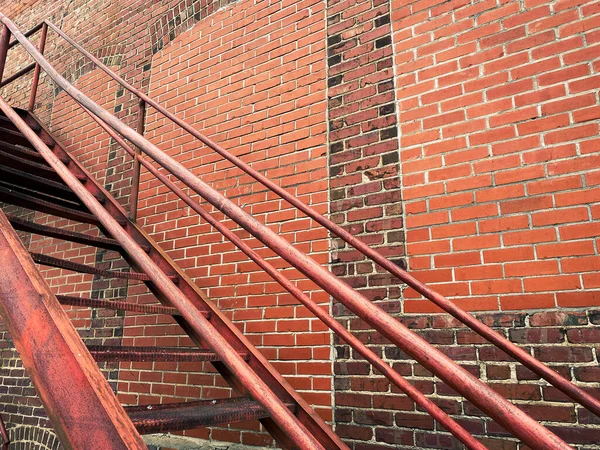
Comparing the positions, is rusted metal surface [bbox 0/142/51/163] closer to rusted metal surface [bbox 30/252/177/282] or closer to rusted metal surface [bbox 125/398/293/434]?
rusted metal surface [bbox 30/252/177/282]

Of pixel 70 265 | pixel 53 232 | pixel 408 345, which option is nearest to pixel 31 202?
pixel 53 232

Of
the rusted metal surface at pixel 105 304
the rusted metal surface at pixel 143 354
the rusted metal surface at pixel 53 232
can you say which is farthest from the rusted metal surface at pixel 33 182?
the rusted metal surface at pixel 143 354

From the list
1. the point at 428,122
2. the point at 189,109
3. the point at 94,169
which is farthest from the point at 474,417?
the point at 94,169

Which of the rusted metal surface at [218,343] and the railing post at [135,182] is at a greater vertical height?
the railing post at [135,182]

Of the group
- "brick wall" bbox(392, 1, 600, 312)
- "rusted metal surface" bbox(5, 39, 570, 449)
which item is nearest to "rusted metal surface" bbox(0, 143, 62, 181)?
"rusted metal surface" bbox(5, 39, 570, 449)

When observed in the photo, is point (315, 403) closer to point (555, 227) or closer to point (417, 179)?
point (417, 179)

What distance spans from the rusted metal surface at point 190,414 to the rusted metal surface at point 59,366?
0.32 meters

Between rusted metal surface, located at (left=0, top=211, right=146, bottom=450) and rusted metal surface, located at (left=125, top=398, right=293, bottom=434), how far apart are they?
1.04 feet

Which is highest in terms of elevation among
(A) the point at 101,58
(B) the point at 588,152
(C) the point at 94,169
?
(A) the point at 101,58

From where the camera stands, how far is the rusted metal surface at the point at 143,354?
1619 mm

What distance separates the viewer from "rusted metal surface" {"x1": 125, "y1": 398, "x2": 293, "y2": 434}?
1380mm

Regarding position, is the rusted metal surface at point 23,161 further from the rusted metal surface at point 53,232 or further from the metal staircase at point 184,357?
the metal staircase at point 184,357

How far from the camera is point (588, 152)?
183 centimetres

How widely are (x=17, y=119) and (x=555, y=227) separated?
7.67 ft
